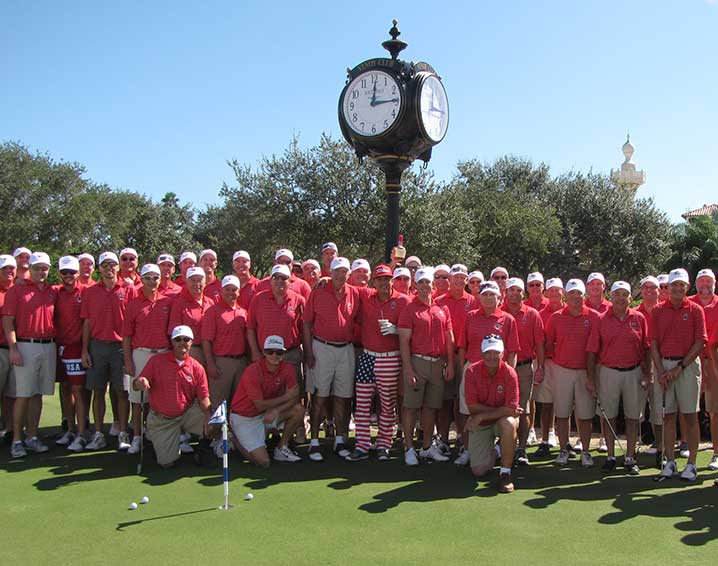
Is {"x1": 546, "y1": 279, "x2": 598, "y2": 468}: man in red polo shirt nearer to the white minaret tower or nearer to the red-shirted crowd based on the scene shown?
the red-shirted crowd

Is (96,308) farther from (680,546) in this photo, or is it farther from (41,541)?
(680,546)

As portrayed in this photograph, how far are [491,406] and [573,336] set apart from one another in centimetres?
130

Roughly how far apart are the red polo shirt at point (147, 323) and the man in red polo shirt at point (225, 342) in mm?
436

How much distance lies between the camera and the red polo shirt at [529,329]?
7488mm

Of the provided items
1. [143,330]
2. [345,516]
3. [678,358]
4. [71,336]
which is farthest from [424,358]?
[71,336]

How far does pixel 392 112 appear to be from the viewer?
8.47 metres

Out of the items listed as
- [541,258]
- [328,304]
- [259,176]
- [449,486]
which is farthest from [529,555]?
[541,258]

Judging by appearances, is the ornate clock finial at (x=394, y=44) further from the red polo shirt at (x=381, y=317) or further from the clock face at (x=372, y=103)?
the red polo shirt at (x=381, y=317)

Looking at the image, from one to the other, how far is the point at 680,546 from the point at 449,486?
207 cm

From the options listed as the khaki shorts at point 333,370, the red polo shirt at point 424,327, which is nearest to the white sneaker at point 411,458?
the khaki shorts at point 333,370

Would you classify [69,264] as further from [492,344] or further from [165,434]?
[492,344]

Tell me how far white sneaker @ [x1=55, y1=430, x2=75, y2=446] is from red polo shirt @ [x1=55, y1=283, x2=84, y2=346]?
1.03 metres

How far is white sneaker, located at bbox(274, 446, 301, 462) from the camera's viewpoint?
7309 mm

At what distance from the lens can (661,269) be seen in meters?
34.2
